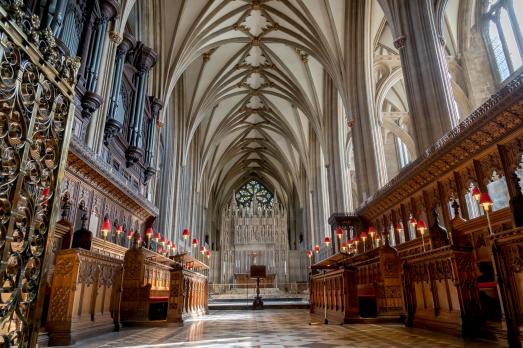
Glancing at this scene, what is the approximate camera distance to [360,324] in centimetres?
612

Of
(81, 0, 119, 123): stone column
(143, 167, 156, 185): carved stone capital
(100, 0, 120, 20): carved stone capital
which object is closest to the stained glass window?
(143, 167, 156, 185): carved stone capital

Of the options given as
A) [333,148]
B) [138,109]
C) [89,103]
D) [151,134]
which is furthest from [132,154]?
[333,148]

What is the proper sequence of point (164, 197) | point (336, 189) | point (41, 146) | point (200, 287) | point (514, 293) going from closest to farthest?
point (41, 146) < point (514, 293) < point (200, 287) < point (164, 197) < point (336, 189)

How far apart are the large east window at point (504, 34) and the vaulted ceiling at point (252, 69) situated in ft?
16.5

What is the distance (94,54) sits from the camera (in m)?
7.93

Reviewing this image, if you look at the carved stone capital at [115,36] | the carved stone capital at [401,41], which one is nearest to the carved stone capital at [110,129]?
the carved stone capital at [115,36]

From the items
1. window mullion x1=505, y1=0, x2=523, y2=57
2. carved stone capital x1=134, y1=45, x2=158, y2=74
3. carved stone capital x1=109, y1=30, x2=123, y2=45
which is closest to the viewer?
carved stone capital x1=109, y1=30, x2=123, y2=45

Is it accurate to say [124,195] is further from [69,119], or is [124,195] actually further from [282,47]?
[282,47]

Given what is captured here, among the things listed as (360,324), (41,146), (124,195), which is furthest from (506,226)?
(124,195)

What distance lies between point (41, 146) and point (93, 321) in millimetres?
3955

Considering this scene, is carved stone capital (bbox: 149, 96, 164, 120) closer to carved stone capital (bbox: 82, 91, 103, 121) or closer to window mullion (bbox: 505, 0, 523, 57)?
carved stone capital (bbox: 82, 91, 103, 121)

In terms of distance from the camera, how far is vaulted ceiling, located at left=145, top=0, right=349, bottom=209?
14484mm

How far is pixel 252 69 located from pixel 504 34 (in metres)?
12.6

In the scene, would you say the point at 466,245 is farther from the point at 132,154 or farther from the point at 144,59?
the point at 144,59
